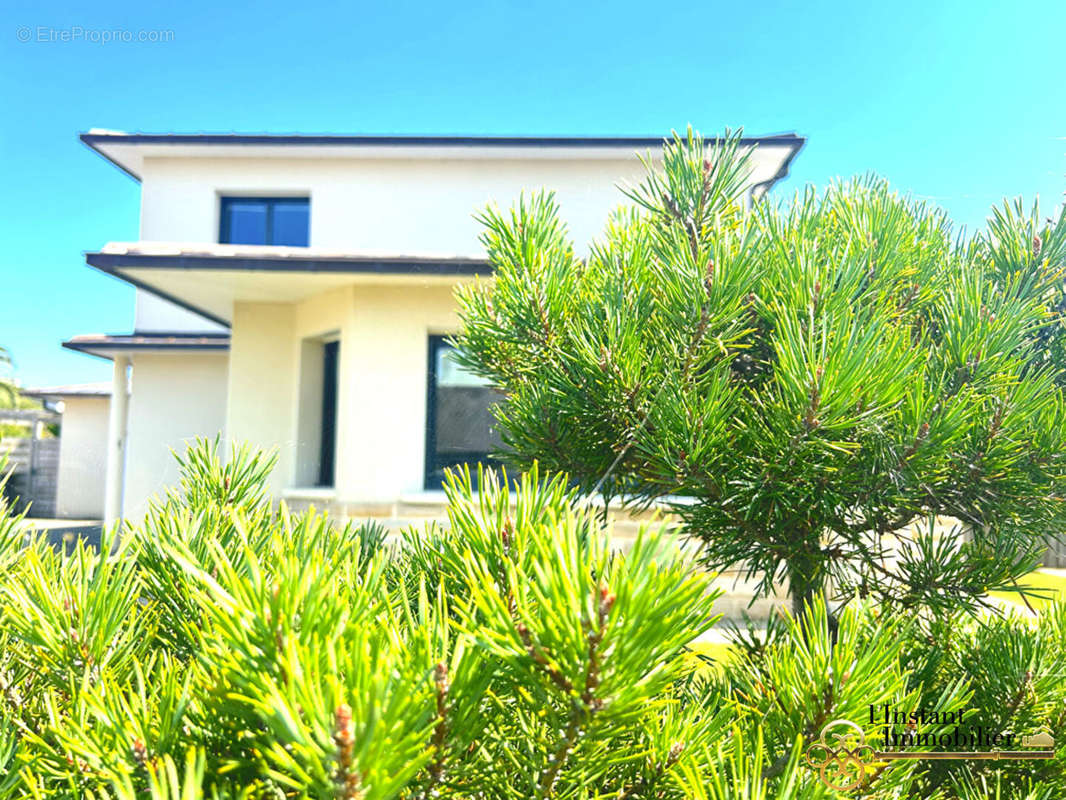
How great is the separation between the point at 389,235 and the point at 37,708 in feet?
35.6

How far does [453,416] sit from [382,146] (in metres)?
5.50

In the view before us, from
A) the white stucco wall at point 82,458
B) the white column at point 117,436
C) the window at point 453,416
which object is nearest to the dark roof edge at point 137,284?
the white column at point 117,436

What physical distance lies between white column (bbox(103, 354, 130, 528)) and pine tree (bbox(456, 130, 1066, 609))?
11.9 meters

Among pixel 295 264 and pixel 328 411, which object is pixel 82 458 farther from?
pixel 295 264

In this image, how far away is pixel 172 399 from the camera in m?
11.1

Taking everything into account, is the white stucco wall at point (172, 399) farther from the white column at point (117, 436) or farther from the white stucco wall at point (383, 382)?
the white stucco wall at point (383, 382)

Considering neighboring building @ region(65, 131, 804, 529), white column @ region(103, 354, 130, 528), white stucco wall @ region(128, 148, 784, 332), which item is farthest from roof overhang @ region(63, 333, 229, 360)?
white stucco wall @ region(128, 148, 784, 332)

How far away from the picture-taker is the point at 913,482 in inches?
51.4

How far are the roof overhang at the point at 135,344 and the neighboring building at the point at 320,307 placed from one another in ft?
0.11

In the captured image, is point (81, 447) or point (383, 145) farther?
point (81, 447)

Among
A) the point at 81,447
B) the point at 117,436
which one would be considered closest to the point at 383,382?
the point at 117,436

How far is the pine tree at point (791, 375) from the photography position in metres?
1.25

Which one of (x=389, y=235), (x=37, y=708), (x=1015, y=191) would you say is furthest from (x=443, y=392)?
(x=37, y=708)

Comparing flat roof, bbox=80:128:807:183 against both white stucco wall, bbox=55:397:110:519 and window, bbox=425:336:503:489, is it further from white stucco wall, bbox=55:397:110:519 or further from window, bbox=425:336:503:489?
white stucco wall, bbox=55:397:110:519
